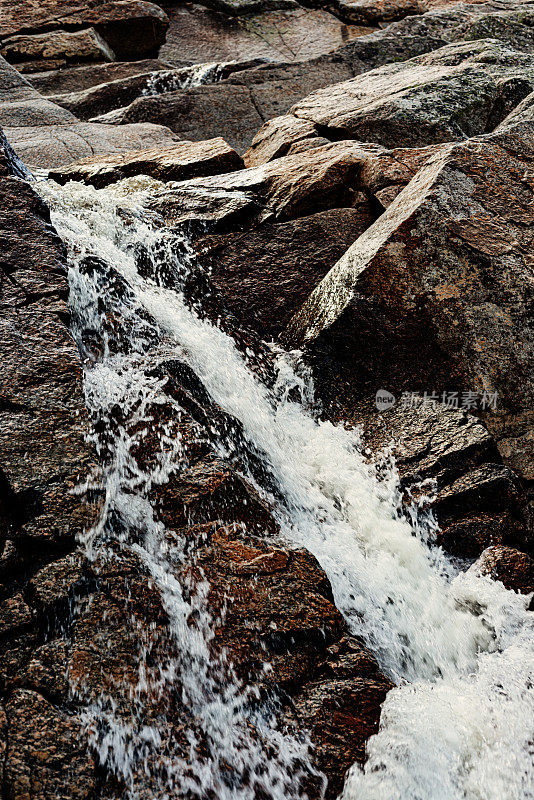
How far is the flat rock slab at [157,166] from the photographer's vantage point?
22.4 ft

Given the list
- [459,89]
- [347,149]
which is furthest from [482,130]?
[347,149]

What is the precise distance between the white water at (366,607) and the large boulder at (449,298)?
673 mm

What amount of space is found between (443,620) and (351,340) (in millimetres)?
2327

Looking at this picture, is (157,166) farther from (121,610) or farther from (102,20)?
(102,20)

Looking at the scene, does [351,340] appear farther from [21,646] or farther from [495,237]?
[21,646]

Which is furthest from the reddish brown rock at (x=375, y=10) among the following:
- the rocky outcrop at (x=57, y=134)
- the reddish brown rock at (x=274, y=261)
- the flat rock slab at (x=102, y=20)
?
the reddish brown rock at (x=274, y=261)

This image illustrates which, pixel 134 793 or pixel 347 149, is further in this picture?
pixel 347 149

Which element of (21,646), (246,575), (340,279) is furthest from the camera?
(340,279)

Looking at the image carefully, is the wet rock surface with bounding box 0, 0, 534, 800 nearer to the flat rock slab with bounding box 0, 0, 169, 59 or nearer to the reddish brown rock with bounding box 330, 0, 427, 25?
the flat rock slab with bounding box 0, 0, 169, 59

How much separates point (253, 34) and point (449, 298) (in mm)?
14142

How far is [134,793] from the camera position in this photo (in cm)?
249

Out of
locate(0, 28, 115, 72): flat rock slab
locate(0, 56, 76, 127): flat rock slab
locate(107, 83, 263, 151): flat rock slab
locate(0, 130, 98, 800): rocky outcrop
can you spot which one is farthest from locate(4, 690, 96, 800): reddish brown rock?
locate(0, 28, 115, 72): flat rock slab

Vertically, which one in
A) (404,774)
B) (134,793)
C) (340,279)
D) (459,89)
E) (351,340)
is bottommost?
(404,774)

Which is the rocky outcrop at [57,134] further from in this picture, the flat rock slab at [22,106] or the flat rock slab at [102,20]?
the flat rock slab at [102,20]
